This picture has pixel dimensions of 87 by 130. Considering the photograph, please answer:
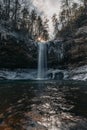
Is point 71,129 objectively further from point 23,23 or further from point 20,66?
point 23,23

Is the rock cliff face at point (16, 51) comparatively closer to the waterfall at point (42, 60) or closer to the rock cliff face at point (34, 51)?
the rock cliff face at point (34, 51)

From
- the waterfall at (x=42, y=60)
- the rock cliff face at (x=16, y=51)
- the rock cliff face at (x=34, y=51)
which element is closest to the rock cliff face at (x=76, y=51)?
the rock cliff face at (x=34, y=51)

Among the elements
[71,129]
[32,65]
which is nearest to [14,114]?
[71,129]

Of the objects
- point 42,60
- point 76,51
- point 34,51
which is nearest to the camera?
point 76,51

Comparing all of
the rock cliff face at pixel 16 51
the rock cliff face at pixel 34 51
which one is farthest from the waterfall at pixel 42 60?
the rock cliff face at pixel 16 51

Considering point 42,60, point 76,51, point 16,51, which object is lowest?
point 42,60

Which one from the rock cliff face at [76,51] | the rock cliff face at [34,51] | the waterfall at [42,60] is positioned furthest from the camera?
the waterfall at [42,60]

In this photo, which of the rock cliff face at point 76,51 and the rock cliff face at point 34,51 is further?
the rock cliff face at point 76,51

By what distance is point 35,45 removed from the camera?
56.9 m

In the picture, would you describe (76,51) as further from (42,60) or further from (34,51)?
(34,51)

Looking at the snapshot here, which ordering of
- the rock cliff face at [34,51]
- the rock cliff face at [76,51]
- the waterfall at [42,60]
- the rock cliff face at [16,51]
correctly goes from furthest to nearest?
the waterfall at [42,60], the rock cliff face at [76,51], the rock cliff face at [34,51], the rock cliff face at [16,51]

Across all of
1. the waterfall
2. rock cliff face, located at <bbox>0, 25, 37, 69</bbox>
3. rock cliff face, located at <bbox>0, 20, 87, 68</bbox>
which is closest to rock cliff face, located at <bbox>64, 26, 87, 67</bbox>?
rock cliff face, located at <bbox>0, 20, 87, 68</bbox>

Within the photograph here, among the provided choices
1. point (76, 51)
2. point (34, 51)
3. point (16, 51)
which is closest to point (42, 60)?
point (34, 51)

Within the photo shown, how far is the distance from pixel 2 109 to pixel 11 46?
40.1 m
